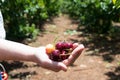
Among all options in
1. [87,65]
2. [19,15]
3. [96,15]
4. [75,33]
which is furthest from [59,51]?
[75,33]

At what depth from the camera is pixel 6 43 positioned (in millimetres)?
2066

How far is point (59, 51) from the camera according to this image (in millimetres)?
2195

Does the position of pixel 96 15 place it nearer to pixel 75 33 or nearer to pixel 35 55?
pixel 75 33

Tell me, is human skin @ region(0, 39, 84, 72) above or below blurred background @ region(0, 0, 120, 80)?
above

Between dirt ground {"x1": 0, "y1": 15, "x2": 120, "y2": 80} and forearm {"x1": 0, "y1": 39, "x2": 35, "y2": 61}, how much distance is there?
11.8 feet

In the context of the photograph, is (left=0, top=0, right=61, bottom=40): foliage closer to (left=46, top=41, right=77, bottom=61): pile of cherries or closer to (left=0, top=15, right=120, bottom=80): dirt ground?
(left=0, top=15, right=120, bottom=80): dirt ground

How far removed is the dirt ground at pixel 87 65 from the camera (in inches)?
225

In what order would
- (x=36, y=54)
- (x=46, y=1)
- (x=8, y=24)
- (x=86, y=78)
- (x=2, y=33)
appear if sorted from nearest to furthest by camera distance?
1. (x=36, y=54)
2. (x=2, y=33)
3. (x=86, y=78)
4. (x=8, y=24)
5. (x=46, y=1)

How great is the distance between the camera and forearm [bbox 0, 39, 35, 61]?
203 cm

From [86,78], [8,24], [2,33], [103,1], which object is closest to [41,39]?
[8,24]

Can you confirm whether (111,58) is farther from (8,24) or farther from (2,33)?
(2,33)

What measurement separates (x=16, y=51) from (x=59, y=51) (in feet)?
0.98

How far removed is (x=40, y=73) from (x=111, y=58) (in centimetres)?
140

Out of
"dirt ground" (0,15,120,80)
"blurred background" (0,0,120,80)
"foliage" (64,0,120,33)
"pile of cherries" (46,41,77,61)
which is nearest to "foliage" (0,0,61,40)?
"blurred background" (0,0,120,80)
